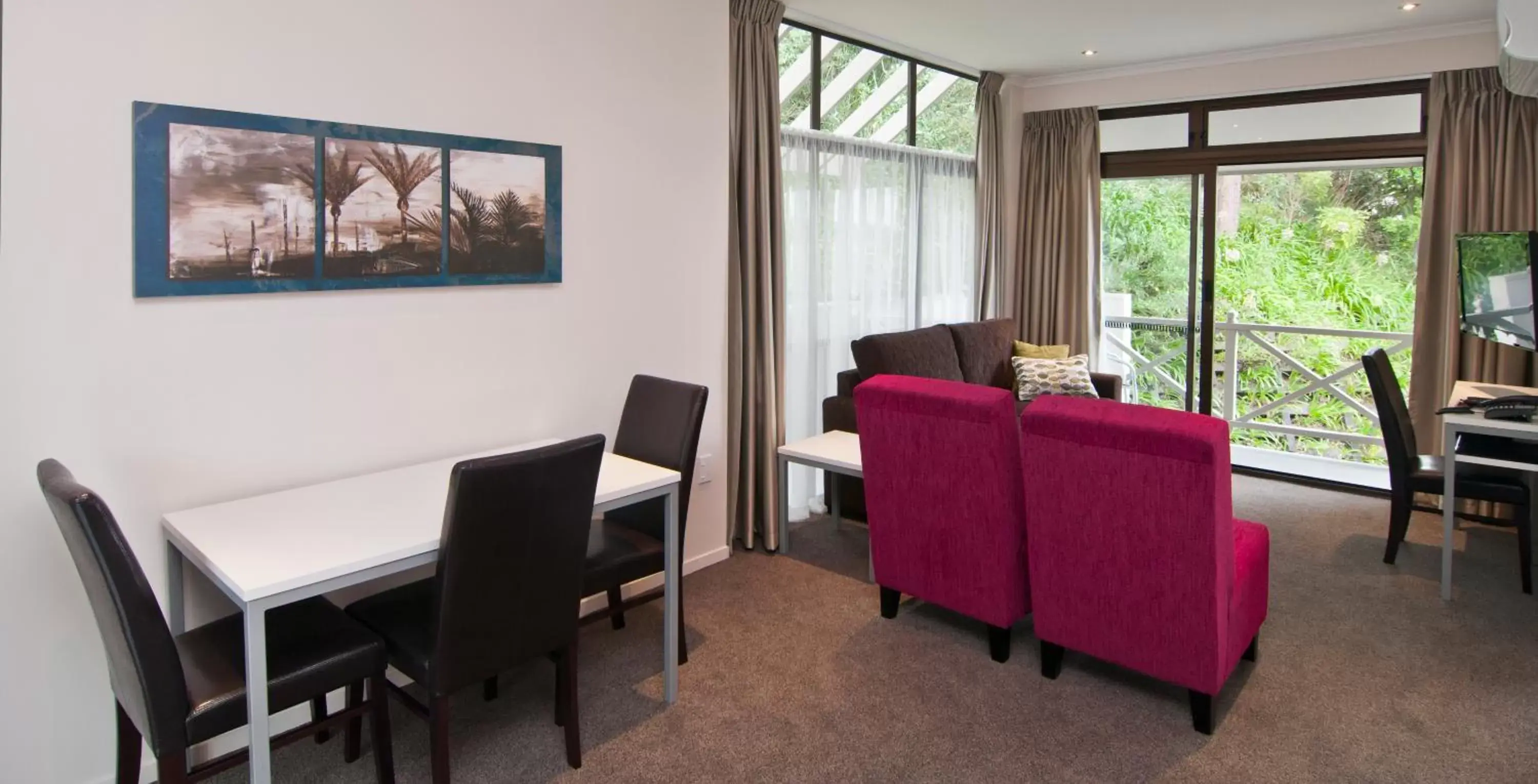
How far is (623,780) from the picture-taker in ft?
7.93

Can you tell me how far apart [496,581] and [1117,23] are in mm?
4108

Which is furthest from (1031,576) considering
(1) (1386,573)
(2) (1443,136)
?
(2) (1443,136)

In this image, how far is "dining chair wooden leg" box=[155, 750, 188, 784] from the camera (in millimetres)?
1883

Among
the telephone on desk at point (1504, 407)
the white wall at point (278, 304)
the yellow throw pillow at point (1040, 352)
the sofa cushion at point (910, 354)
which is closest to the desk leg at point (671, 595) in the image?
the white wall at point (278, 304)

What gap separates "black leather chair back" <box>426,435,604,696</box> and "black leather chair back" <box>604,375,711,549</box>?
1.84 ft

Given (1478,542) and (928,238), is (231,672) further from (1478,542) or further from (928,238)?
(1478,542)

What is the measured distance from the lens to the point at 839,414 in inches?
183

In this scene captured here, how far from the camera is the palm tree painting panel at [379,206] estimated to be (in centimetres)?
260

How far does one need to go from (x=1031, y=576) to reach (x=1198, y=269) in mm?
3743

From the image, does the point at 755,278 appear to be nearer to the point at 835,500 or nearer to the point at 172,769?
the point at 835,500

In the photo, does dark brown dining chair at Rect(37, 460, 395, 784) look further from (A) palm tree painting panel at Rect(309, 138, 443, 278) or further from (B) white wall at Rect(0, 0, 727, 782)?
(A) palm tree painting panel at Rect(309, 138, 443, 278)

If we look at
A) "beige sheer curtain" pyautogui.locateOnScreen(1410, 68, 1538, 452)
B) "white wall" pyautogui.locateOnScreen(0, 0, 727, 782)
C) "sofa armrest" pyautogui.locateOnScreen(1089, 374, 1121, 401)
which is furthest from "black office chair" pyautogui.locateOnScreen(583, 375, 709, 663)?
"beige sheer curtain" pyautogui.locateOnScreen(1410, 68, 1538, 452)

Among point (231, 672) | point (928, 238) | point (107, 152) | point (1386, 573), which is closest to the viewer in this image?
point (231, 672)

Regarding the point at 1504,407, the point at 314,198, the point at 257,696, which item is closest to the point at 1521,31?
the point at 1504,407
